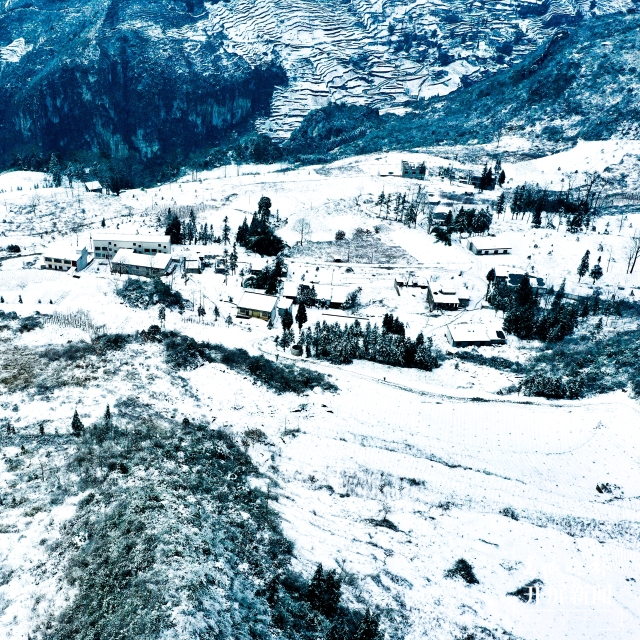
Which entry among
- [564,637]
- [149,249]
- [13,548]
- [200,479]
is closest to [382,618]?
[564,637]

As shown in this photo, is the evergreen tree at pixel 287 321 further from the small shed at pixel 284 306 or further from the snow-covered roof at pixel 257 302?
the snow-covered roof at pixel 257 302

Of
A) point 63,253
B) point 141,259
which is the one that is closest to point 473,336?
point 141,259

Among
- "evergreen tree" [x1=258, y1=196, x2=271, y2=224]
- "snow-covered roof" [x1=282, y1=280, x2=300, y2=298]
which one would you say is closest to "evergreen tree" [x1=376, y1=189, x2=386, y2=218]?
"evergreen tree" [x1=258, y1=196, x2=271, y2=224]

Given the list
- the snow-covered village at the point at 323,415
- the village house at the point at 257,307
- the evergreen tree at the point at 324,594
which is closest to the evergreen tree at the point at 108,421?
the snow-covered village at the point at 323,415

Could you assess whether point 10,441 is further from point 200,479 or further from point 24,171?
point 24,171

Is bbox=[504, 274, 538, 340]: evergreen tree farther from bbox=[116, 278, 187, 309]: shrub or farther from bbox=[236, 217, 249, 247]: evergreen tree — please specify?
bbox=[236, 217, 249, 247]: evergreen tree
